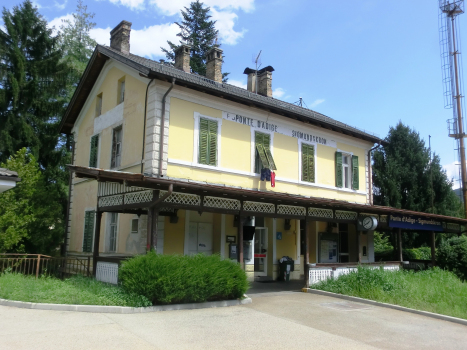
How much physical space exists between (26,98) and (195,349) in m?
17.9

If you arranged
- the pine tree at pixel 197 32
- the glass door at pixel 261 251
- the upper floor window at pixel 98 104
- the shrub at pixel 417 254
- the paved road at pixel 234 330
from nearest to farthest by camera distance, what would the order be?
the paved road at pixel 234 330 < the glass door at pixel 261 251 < the upper floor window at pixel 98 104 < the shrub at pixel 417 254 < the pine tree at pixel 197 32

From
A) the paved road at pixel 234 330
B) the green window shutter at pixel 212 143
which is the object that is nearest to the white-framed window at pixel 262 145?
the green window shutter at pixel 212 143

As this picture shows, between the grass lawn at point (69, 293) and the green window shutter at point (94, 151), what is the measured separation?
6.54 metres

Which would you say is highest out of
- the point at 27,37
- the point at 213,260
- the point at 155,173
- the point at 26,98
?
the point at 27,37

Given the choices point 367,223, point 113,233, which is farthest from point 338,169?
point 113,233

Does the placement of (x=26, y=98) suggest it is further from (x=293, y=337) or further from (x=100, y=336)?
(x=293, y=337)

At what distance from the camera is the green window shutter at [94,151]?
1612 cm

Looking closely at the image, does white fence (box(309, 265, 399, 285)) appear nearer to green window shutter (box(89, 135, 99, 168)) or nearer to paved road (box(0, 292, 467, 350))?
paved road (box(0, 292, 467, 350))

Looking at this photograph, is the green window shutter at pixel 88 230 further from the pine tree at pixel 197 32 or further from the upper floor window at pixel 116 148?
the pine tree at pixel 197 32

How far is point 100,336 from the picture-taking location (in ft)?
22.2

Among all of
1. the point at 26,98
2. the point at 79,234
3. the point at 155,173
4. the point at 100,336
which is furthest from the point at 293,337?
the point at 26,98

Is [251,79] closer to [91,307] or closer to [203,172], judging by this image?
[203,172]

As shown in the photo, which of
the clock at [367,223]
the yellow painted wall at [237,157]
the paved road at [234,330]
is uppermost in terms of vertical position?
the yellow painted wall at [237,157]

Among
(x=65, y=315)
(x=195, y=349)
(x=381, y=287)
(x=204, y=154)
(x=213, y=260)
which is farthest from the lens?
(x=204, y=154)
